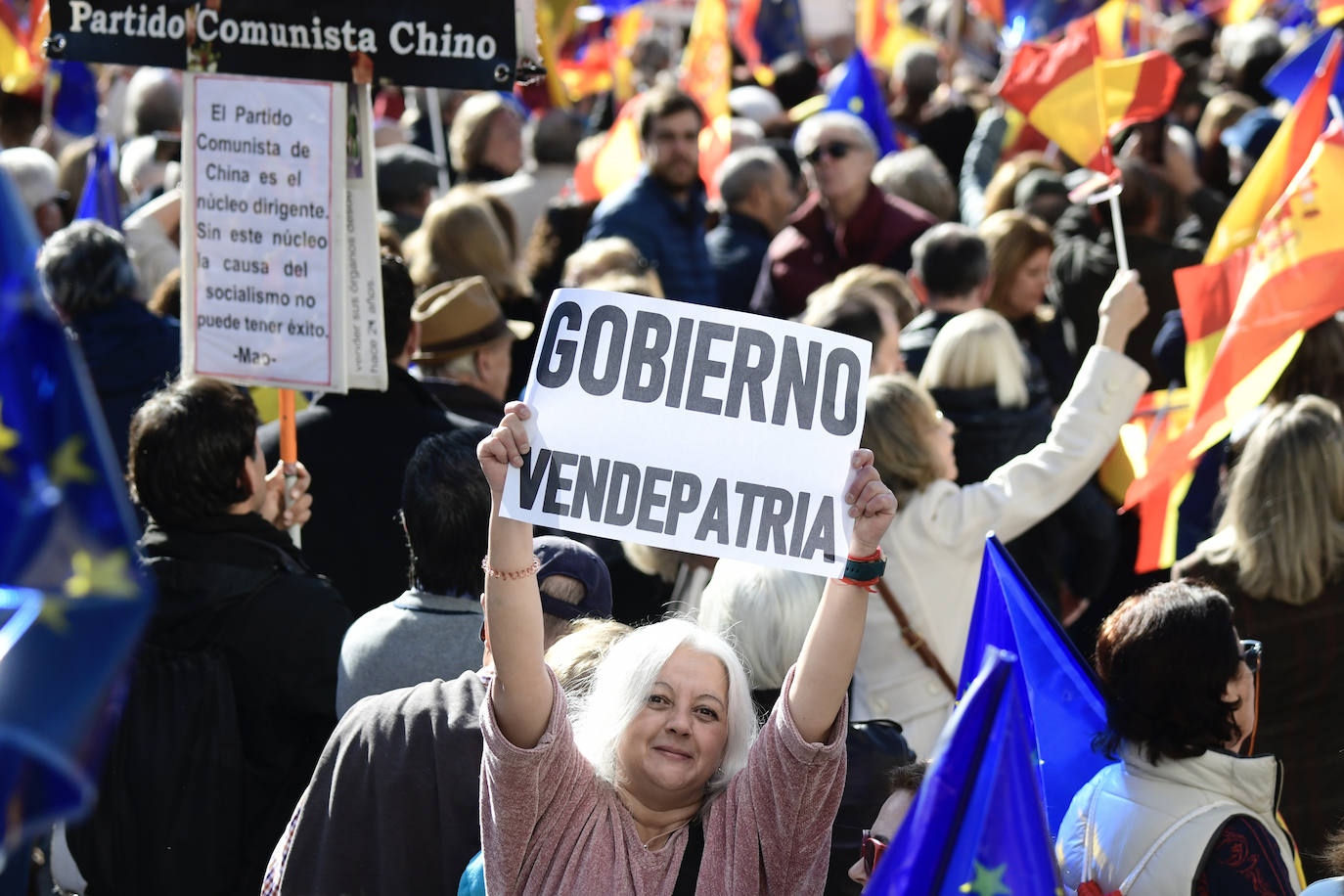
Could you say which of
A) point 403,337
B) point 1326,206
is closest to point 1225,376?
point 1326,206

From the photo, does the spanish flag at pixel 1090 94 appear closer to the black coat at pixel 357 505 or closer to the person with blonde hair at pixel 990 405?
the person with blonde hair at pixel 990 405

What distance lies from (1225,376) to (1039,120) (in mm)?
1283

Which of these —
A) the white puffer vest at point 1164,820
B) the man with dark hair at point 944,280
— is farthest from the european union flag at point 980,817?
the man with dark hair at point 944,280

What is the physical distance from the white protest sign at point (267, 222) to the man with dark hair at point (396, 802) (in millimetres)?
1470

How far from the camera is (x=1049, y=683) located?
3107 mm

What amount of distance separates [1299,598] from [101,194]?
4.95 m

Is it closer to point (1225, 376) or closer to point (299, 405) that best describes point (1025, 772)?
point (1225, 376)

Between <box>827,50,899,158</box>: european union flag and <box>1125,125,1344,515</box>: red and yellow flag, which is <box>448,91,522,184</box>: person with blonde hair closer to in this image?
<box>827,50,899,158</box>: european union flag

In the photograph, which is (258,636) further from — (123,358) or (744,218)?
(744,218)

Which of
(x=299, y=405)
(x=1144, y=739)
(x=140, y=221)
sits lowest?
(x=1144, y=739)

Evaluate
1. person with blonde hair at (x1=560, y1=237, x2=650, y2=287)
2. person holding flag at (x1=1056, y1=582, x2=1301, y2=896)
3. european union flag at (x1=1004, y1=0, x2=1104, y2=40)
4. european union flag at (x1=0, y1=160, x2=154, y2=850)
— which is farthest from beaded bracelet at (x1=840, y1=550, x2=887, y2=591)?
european union flag at (x1=1004, y1=0, x2=1104, y2=40)

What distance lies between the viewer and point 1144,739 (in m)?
2.94

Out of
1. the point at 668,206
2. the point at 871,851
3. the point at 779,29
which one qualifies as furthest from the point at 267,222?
the point at 779,29

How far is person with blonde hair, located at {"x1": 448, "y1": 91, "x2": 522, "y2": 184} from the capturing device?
336 inches
